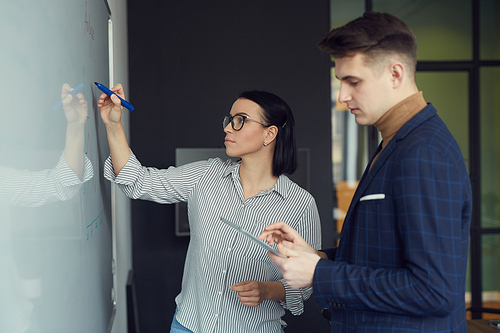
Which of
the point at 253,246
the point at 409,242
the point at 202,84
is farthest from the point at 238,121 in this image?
the point at 202,84

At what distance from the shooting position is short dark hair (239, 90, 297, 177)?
1.78m

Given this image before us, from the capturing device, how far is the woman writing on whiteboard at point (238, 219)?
160cm

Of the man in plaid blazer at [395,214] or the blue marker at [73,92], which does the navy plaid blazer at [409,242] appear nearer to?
the man in plaid blazer at [395,214]

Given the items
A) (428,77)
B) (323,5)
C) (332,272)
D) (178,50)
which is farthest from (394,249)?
(428,77)

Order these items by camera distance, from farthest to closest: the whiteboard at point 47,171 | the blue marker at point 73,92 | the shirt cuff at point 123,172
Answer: the shirt cuff at point 123,172 < the blue marker at point 73,92 < the whiteboard at point 47,171

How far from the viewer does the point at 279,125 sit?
182 cm

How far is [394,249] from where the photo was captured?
95 cm

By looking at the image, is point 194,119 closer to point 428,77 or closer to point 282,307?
point 282,307

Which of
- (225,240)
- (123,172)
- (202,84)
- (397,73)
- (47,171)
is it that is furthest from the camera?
(202,84)

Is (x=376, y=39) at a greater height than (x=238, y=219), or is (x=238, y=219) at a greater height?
(x=376, y=39)

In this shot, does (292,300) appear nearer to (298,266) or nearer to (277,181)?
(277,181)

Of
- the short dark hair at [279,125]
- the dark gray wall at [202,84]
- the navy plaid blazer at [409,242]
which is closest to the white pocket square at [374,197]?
the navy plaid blazer at [409,242]

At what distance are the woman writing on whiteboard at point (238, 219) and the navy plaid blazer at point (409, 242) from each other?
615 millimetres

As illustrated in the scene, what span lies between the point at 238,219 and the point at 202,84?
2092mm
